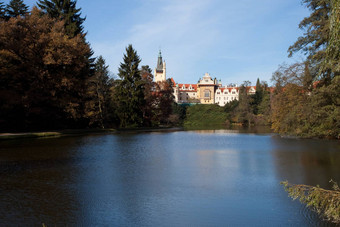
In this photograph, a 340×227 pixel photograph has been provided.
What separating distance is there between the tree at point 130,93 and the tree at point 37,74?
1040 cm

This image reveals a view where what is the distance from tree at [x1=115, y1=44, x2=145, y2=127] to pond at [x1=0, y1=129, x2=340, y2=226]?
27.5 m

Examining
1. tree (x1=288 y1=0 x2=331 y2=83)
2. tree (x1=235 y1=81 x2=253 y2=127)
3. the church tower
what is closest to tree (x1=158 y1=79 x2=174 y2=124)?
tree (x1=235 y1=81 x2=253 y2=127)

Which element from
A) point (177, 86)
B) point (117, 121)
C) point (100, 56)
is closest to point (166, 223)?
point (117, 121)

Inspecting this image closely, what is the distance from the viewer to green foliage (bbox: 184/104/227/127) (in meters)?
80.2

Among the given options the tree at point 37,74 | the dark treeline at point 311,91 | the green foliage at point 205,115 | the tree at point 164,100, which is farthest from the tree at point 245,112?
the tree at point 37,74

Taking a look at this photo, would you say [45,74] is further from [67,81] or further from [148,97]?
[148,97]

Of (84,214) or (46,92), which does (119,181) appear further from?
(46,92)

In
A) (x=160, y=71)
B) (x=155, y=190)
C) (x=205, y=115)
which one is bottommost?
(x=155, y=190)

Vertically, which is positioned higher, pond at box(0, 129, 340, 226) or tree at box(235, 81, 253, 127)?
tree at box(235, 81, 253, 127)

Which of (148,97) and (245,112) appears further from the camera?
(245,112)

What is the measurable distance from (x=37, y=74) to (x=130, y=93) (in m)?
17.6

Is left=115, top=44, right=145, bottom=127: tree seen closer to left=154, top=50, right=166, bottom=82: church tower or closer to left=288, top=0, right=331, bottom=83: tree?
left=288, top=0, right=331, bottom=83: tree

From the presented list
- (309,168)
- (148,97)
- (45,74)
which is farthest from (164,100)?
(309,168)

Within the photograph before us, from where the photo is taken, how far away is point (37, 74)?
26797 mm
